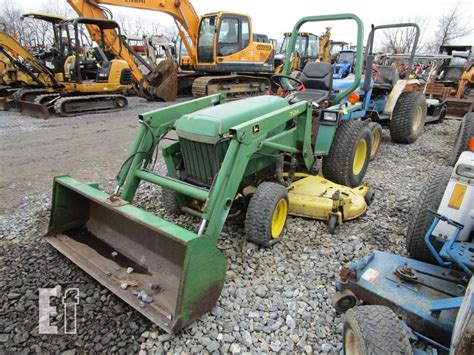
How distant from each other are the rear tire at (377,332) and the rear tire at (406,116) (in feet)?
17.8

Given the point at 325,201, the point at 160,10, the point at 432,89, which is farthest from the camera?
the point at 160,10

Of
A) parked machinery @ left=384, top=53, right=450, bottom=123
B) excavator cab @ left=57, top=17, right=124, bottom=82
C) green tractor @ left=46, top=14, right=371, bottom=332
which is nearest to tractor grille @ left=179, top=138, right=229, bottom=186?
green tractor @ left=46, top=14, right=371, bottom=332

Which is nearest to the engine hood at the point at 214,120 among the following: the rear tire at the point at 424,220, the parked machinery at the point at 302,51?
the rear tire at the point at 424,220

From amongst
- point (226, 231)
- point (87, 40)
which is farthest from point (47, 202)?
point (87, 40)

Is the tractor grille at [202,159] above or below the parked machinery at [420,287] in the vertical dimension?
above

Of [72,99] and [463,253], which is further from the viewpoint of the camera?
[72,99]

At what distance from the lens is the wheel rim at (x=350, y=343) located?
188 cm

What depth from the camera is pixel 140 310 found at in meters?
2.22

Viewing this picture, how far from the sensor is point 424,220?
2.57 meters

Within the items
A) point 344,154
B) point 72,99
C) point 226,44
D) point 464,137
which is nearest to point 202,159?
point 344,154

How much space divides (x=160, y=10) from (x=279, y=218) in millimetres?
9549

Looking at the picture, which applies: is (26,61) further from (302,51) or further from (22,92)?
(302,51)

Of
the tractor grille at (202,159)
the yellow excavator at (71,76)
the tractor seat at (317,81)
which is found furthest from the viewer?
the yellow excavator at (71,76)

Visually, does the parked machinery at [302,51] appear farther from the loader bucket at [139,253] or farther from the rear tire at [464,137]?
the loader bucket at [139,253]
